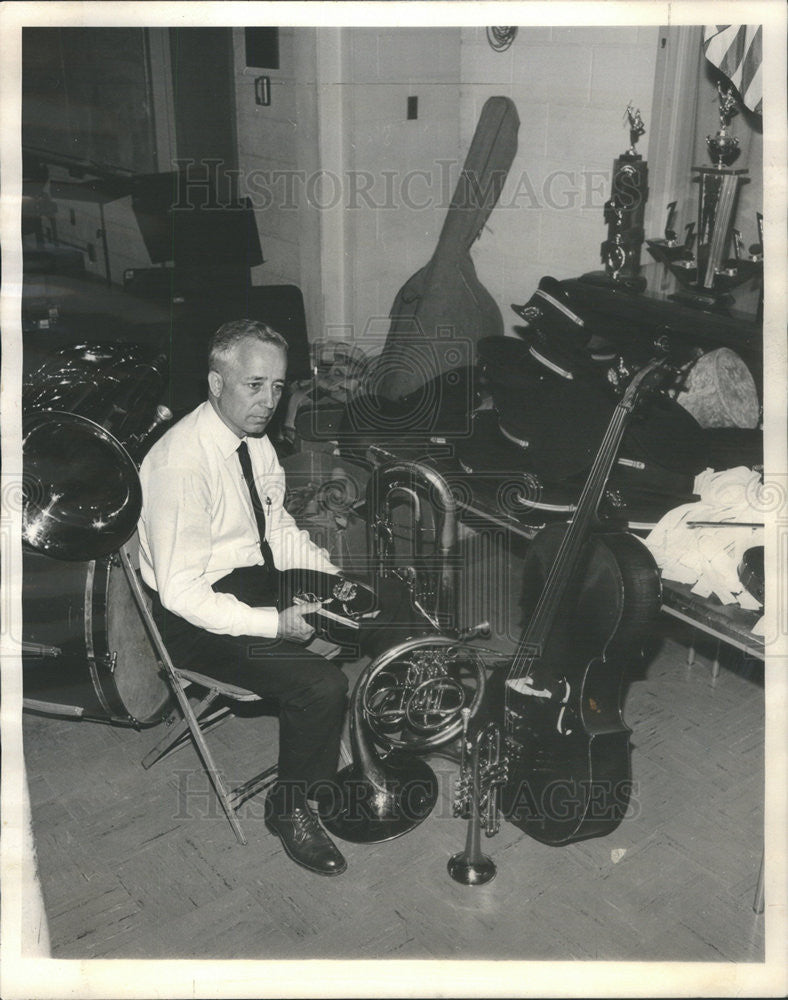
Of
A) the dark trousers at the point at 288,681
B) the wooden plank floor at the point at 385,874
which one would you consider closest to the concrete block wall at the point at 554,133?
the wooden plank floor at the point at 385,874

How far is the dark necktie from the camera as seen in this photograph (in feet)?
11.6

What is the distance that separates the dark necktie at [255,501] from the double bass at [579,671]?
109 cm

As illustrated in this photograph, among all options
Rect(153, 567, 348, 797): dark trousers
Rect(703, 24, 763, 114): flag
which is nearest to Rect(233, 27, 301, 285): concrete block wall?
Rect(703, 24, 763, 114): flag

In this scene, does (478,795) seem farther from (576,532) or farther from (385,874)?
(576,532)

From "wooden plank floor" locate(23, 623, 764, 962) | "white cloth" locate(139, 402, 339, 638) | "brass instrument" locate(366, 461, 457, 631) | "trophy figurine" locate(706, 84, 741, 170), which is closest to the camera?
"wooden plank floor" locate(23, 623, 764, 962)

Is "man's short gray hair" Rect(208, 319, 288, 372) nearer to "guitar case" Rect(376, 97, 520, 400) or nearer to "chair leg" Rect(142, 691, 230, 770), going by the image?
"chair leg" Rect(142, 691, 230, 770)

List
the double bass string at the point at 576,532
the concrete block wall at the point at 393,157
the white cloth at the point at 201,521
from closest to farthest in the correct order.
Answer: the white cloth at the point at 201,521
the double bass string at the point at 576,532
the concrete block wall at the point at 393,157

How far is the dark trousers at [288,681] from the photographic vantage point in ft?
10.6

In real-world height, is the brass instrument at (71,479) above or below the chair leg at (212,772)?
above

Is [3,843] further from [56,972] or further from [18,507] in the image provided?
[18,507]

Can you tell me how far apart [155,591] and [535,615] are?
1456 millimetres

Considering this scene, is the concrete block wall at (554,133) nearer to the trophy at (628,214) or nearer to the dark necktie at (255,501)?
the trophy at (628,214)

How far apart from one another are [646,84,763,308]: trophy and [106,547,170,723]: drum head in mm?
3001

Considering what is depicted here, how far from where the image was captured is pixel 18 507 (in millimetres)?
2869
